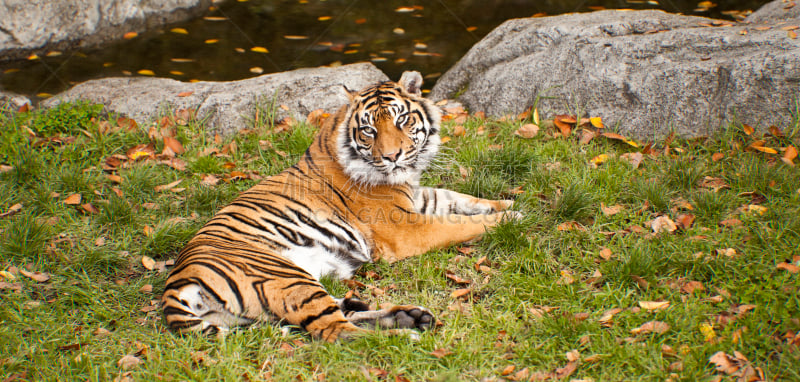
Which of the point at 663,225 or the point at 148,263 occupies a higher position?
the point at 663,225

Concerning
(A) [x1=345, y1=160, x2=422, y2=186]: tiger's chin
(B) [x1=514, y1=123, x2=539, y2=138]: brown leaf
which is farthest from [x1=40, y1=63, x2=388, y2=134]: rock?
(A) [x1=345, y1=160, x2=422, y2=186]: tiger's chin

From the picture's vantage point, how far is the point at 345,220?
3744 millimetres

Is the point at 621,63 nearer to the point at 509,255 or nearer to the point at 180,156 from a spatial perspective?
the point at 509,255

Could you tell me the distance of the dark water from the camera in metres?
7.36

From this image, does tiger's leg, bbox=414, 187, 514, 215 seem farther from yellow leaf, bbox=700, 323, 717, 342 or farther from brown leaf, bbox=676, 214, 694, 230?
yellow leaf, bbox=700, 323, 717, 342

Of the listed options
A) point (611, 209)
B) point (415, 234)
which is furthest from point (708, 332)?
point (415, 234)

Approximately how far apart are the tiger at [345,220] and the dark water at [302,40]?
3152 millimetres

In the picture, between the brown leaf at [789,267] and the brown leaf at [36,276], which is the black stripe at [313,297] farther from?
the brown leaf at [789,267]

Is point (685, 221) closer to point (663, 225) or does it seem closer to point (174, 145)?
point (663, 225)

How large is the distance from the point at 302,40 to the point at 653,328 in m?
6.81

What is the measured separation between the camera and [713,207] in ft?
11.9

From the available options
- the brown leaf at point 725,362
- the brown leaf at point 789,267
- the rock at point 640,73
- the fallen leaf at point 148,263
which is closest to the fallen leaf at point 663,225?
the brown leaf at point 789,267

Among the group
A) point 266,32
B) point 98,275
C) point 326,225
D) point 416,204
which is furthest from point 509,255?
point 266,32

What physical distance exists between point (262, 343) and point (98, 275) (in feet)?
5.25
